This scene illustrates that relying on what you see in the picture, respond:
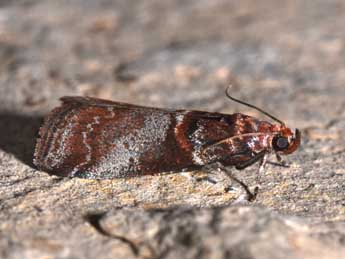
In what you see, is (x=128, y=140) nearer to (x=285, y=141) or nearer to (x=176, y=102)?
(x=285, y=141)

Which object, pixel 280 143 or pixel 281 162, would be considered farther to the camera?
pixel 281 162

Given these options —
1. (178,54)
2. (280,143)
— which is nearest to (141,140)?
(280,143)

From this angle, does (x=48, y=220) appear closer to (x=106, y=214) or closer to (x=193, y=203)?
(x=106, y=214)

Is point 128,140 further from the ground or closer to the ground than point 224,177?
further from the ground

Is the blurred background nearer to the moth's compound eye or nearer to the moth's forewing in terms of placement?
the moth's compound eye

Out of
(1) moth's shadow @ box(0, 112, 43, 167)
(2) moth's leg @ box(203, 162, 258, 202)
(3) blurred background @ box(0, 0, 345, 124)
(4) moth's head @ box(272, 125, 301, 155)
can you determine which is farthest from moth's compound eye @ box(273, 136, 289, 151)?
(1) moth's shadow @ box(0, 112, 43, 167)

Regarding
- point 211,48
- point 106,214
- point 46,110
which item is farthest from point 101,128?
point 211,48
